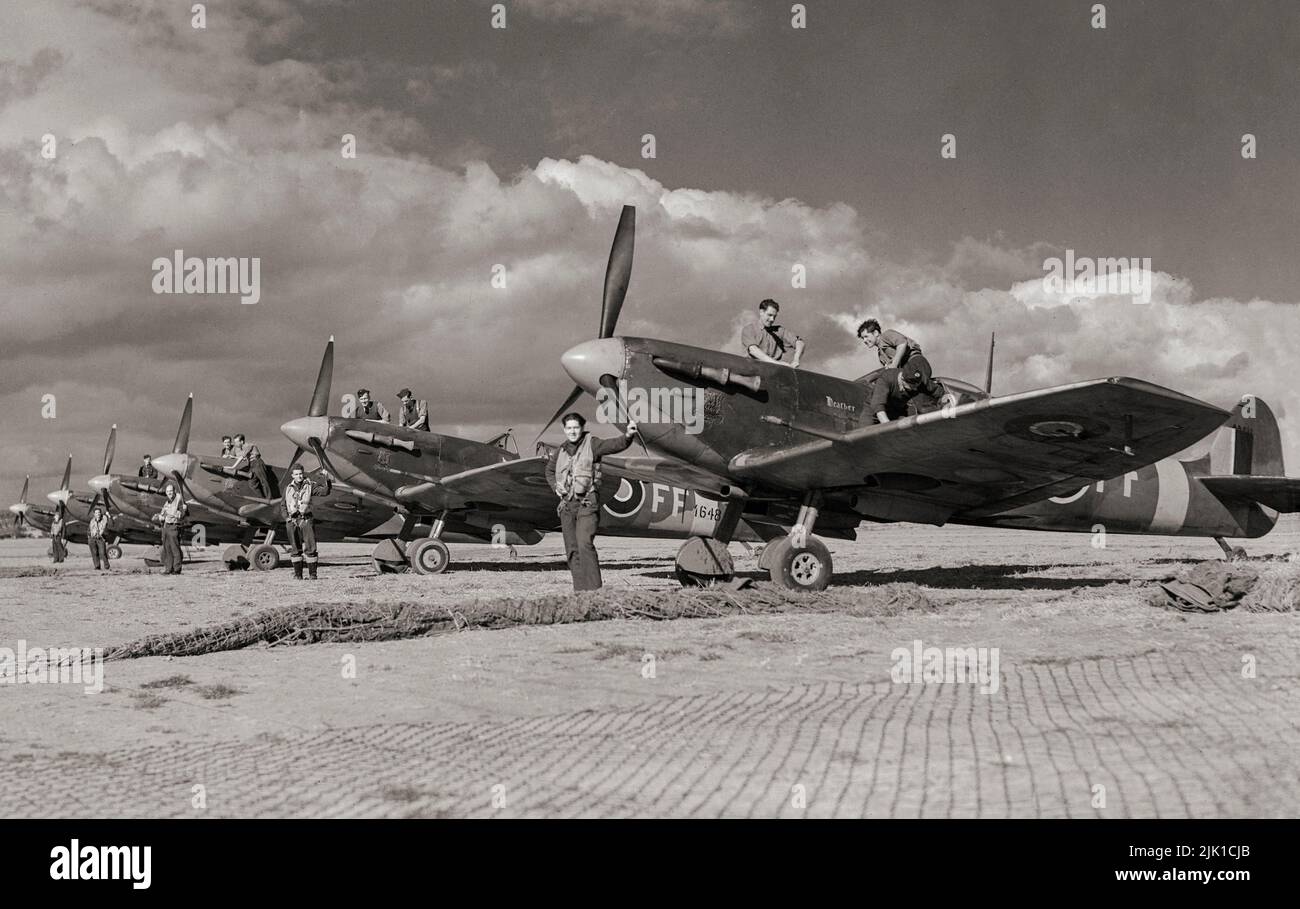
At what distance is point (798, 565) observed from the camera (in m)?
9.60

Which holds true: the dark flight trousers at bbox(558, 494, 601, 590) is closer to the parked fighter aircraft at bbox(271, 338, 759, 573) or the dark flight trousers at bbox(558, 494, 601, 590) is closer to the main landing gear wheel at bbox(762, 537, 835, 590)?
the main landing gear wheel at bbox(762, 537, 835, 590)

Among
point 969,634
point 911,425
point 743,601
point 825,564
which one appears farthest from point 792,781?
point 825,564

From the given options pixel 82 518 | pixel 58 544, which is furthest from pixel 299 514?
pixel 82 518

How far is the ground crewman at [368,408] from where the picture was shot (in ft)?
60.4

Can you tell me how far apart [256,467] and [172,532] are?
4532 millimetres

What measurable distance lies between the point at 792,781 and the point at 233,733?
6.92 feet

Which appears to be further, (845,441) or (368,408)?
(368,408)

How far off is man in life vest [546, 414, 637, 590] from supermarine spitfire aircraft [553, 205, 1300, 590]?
1.95ft

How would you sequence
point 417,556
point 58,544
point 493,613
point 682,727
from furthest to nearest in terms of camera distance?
1. point 58,544
2. point 417,556
3. point 493,613
4. point 682,727

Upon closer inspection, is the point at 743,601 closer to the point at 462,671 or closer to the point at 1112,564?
the point at 462,671

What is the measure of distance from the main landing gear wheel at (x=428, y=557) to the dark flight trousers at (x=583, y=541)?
8106 millimetres

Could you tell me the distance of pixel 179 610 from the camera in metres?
9.67

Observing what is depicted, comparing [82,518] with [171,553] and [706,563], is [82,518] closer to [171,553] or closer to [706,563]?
[171,553]

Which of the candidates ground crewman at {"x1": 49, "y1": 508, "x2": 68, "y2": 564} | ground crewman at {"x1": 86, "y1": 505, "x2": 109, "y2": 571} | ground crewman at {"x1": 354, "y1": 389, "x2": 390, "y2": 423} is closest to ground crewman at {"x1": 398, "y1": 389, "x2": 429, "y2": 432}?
ground crewman at {"x1": 354, "y1": 389, "x2": 390, "y2": 423}
